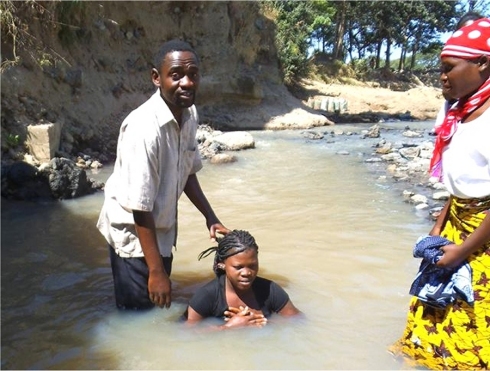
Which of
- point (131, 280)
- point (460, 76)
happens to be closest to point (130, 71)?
point (131, 280)

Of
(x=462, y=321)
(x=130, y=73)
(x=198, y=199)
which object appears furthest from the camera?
(x=130, y=73)

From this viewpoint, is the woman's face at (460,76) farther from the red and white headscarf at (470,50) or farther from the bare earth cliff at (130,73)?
the bare earth cliff at (130,73)

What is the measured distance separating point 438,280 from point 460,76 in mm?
837

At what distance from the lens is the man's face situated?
95.2 inches

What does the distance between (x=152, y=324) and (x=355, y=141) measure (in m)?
10.8

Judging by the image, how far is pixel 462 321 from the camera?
2.08 meters

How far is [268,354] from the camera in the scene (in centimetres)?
269

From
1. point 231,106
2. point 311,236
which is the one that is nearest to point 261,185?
point 311,236

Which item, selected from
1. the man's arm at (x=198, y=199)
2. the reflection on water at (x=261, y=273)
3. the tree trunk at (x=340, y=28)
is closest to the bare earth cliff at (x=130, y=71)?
the reflection on water at (x=261, y=273)

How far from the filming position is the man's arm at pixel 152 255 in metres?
2.46

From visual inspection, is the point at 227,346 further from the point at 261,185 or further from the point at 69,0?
the point at 69,0

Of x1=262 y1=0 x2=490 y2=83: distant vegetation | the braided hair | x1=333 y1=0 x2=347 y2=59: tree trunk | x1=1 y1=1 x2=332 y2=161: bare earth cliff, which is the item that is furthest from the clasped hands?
x1=333 y1=0 x2=347 y2=59: tree trunk

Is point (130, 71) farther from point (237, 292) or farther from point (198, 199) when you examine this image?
point (237, 292)

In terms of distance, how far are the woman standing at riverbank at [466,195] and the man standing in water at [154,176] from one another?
118 centimetres
